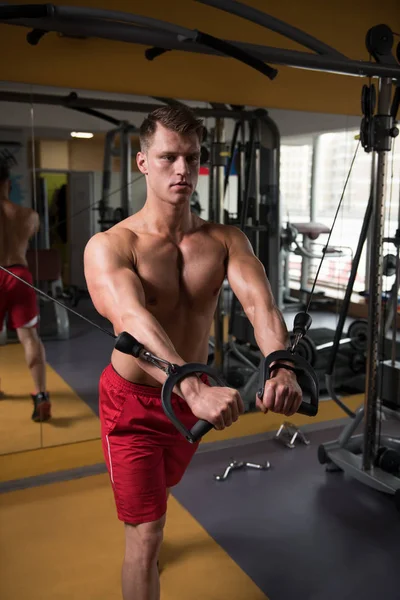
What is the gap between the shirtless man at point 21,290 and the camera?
287 centimetres

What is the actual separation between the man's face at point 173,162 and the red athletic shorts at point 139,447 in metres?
0.64

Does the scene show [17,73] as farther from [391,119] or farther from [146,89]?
[391,119]

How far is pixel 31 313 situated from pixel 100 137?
3.10ft

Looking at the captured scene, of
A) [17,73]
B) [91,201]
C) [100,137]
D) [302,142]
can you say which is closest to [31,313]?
[91,201]

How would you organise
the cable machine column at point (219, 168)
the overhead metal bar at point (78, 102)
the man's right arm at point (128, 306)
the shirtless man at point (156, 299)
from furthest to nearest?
the cable machine column at point (219, 168), the overhead metal bar at point (78, 102), the shirtless man at point (156, 299), the man's right arm at point (128, 306)

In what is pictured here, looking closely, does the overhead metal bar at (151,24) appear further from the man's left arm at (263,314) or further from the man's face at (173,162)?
the man's left arm at (263,314)

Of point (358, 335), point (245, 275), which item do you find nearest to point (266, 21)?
point (245, 275)

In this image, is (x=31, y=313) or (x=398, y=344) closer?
(x=31, y=313)

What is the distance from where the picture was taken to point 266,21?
7.11 feet

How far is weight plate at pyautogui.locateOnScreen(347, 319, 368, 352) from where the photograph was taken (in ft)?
14.3

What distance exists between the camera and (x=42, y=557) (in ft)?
7.84

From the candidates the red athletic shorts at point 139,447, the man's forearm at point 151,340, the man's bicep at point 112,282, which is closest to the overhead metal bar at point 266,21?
the man's bicep at point 112,282

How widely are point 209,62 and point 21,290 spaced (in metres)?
1.59

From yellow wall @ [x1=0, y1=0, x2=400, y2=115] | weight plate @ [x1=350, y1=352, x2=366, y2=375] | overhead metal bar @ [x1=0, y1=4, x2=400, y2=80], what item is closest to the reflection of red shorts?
yellow wall @ [x1=0, y1=0, x2=400, y2=115]
